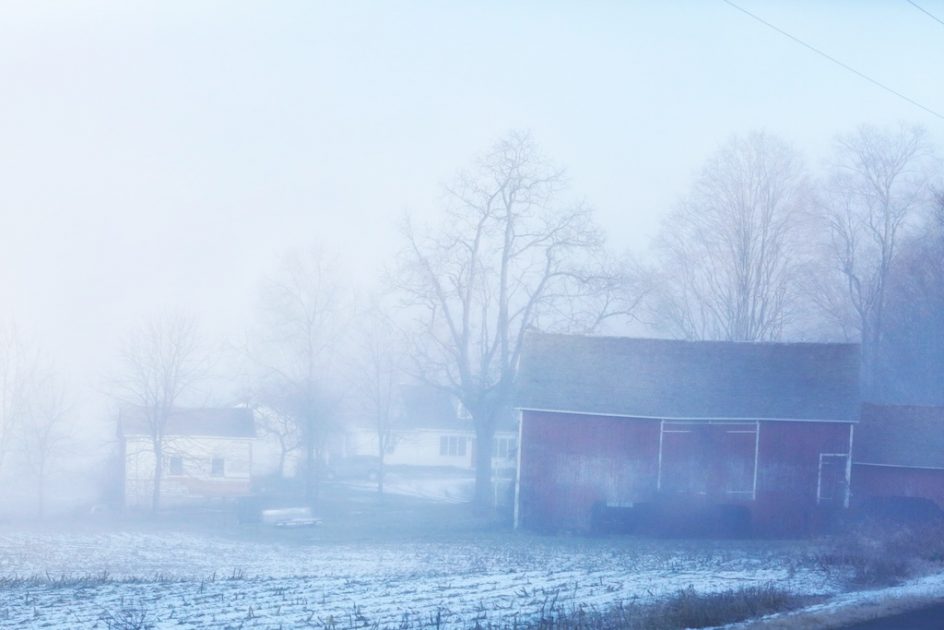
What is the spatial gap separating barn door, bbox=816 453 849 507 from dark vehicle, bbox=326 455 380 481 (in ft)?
129

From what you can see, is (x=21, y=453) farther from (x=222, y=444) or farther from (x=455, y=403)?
(x=455, y=403)

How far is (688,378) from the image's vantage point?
40.2 metres

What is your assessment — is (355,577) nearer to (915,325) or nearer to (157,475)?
(157,475)

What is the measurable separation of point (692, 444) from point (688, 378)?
2942 mm

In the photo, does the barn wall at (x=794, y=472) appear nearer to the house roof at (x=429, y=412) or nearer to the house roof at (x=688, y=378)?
the house roof at (x=688, y=378)

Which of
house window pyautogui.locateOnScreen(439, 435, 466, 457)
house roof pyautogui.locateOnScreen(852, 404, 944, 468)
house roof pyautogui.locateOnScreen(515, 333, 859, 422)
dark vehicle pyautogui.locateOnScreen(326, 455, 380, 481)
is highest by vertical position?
house roof pyautogui.locateOnScreen(515, 333, 859, 422)

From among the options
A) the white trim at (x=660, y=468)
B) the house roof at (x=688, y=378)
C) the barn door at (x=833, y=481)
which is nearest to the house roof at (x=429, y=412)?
the house roof at (x=688, y=378)

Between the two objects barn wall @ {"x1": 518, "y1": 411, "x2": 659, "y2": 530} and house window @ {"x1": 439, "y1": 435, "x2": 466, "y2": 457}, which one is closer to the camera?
barn wall @ {"x1": 518, "y1": 411, "x2": 659, "y2": 530}

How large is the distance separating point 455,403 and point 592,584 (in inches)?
2508

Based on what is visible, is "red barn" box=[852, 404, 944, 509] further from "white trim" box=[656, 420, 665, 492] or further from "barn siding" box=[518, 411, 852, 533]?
"white trim" box=[656, 420, 665, 492]

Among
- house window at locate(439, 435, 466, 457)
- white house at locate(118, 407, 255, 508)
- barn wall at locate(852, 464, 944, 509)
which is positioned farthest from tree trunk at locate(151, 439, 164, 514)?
barn wall at locate(852, 464, 944, 509)

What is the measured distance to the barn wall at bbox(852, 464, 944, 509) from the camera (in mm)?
37750

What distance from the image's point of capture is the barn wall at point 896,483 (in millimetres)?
37750

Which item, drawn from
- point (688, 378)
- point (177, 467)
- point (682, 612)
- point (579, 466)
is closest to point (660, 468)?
point (579, 466)
